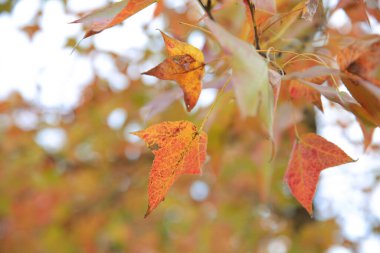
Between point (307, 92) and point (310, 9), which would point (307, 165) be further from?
point (310, 9)

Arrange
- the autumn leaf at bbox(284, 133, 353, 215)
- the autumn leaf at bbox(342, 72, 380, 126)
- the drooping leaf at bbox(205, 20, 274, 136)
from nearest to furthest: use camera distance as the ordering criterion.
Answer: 1. the drooping leaf at bbox(205, 20, 274, 136)
2. the autumn leaf at bbox(342, 72, 380, 126)
3. the autumn leaf at bbox(284, 133, 353, 215)

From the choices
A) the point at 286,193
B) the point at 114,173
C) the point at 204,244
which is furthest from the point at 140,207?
the point at 286,193

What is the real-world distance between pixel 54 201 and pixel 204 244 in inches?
27.3

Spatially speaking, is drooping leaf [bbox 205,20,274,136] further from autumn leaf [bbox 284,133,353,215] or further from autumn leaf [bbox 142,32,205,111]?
autumn leaf [bbox 284,133,353,215]

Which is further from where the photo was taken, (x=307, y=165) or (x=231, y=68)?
(x=307, y=165)

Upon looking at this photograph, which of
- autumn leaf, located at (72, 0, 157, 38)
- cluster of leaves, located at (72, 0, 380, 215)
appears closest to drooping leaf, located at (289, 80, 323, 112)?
cluster of leaves, located at (72, 0, 380, 215)

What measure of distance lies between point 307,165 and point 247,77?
0.28m

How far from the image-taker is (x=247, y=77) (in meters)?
0.38

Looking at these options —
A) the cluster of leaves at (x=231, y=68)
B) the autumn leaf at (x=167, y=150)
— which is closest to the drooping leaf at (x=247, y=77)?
Result: the cluster of leaves at (x=231, y=68)

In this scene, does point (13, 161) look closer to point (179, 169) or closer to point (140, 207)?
point (140, 207)

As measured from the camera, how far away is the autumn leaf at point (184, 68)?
20.5 inches

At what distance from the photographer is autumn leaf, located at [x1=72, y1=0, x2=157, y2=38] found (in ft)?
1.75

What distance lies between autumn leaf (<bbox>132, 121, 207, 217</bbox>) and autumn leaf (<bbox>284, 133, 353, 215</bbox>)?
15cm

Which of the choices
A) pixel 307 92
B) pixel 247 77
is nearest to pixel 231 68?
pixel 247 77
